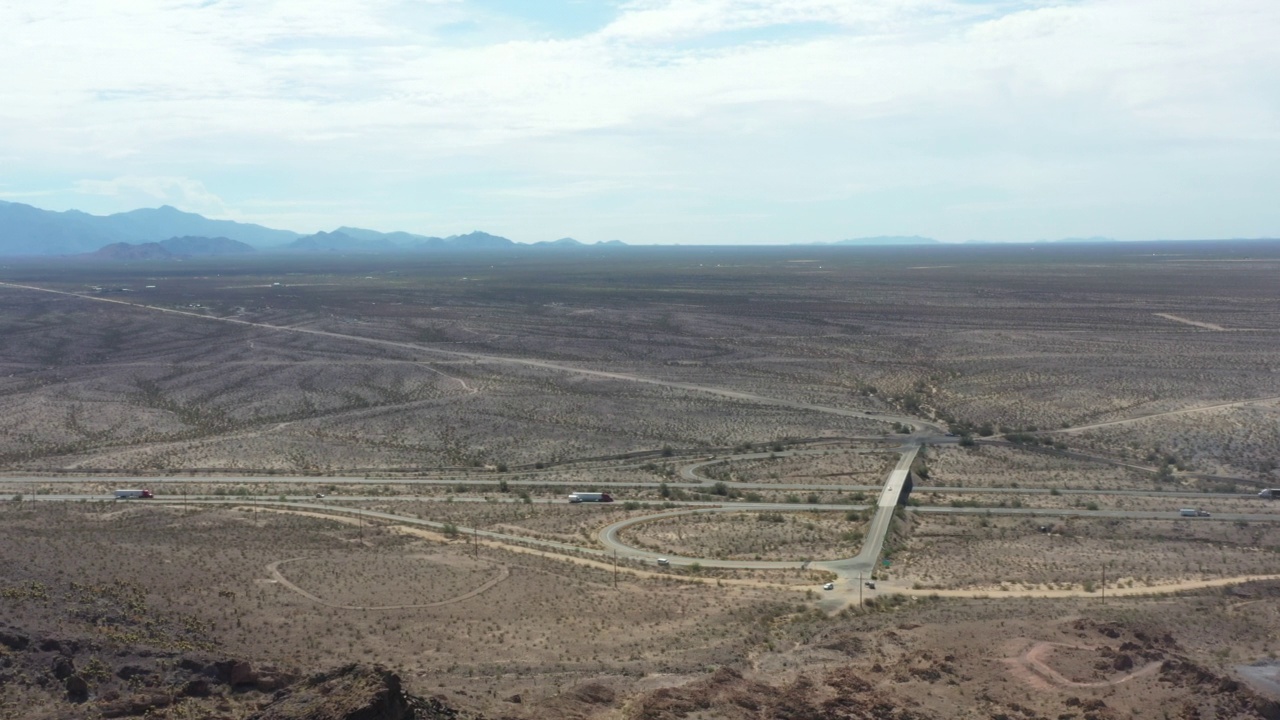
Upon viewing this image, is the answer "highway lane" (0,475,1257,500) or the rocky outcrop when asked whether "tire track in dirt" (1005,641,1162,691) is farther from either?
"highway lane" (0,475,1257,500)

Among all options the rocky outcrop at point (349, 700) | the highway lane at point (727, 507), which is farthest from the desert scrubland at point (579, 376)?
the rocky outcrop at point (349, 700)

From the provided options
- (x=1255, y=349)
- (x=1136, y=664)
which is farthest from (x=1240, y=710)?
(x=1255, y=349)

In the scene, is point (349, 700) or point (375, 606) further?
point (375, 606)

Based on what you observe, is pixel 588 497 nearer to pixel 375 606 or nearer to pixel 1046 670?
pixel 375 606

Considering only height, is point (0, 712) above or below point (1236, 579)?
above

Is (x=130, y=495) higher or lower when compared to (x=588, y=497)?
higher

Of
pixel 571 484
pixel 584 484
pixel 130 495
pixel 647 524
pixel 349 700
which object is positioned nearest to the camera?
pixel 349 700

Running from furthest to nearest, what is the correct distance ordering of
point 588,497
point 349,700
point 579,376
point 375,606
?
point 579,376 → point 588,497 → point 375,606 → point 349,700

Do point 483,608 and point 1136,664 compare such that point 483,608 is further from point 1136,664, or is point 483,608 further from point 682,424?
point 682,424

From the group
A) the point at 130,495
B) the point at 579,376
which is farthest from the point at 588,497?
the point at 579,376

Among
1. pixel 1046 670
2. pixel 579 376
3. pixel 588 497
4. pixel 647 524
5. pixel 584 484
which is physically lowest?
pixel 584 484

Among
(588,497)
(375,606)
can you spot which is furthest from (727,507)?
(375,606)
